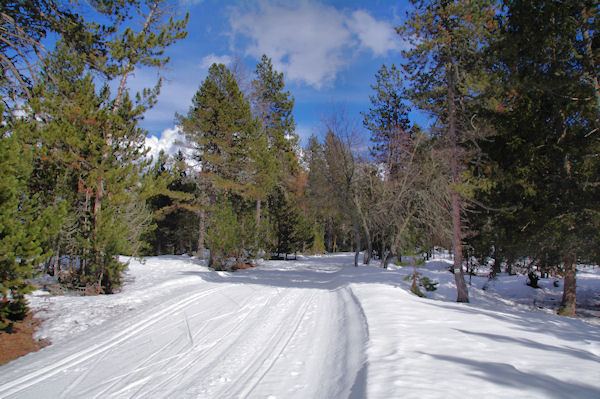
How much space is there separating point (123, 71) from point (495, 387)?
1106cm

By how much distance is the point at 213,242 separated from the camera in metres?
16.5

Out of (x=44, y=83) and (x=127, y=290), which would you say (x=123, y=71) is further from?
(x=127, y=290)

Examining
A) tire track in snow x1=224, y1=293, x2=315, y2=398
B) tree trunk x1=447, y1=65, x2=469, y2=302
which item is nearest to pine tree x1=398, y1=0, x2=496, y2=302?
tree trunk x1=447, y1=65, x2=469, y2=302

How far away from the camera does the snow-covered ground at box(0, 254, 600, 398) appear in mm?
3039

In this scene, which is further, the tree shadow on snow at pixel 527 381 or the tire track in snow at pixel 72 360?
the tire track in snow at pixel 72 360

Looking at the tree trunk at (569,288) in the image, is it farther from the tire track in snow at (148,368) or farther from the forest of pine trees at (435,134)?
the tire track in snow at (148,368)

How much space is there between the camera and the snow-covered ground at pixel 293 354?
3039 millimetres

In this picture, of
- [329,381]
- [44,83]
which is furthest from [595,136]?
[44,83]

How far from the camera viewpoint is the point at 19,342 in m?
4.89

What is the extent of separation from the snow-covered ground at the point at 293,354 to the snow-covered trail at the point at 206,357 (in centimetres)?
2

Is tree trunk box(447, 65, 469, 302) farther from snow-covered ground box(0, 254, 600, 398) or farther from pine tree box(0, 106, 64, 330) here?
pine tree box(0, 106, 64, 330)

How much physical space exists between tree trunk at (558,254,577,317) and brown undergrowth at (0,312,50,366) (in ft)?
44.2

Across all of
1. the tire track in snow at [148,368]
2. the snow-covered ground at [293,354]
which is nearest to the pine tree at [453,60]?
the snow-covered ground at [293,354]

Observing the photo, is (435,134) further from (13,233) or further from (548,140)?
(13,233)
